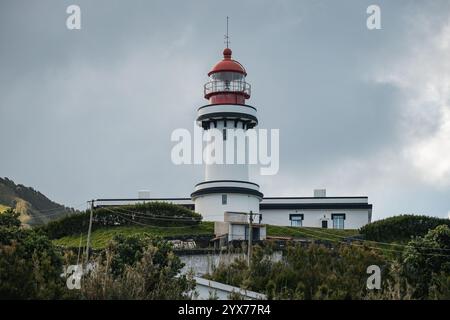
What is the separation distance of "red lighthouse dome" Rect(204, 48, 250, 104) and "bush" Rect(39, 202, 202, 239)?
809 centimetres

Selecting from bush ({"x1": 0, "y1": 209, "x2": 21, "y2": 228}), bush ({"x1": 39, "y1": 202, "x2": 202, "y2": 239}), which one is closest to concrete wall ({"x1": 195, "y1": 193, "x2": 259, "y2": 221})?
bush ({"x1": 39, "y1": 202, "x2": 202, "y2": 239})

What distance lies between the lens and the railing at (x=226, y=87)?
206 ft

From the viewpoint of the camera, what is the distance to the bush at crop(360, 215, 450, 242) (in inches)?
2205

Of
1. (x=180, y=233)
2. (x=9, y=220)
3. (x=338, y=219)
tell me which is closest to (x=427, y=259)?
(x=180, y=233)

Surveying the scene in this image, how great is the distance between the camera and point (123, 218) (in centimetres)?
5884

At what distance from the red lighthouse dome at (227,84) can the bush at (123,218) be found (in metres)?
8.09

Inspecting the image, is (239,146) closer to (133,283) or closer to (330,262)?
(330,262)

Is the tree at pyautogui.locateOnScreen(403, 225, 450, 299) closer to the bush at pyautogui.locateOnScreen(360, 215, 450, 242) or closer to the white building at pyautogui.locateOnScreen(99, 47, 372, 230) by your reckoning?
the bush at pyautogui.locateOnScreen(360, 215, 450, 242)

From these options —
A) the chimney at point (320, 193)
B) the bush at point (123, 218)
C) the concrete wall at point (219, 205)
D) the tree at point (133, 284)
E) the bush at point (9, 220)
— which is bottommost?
the tree at point (133, 284)

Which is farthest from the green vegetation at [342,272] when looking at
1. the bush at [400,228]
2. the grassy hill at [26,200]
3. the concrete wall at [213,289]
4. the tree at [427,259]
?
the grassy hill at [26,200]

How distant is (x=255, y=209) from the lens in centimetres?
6294

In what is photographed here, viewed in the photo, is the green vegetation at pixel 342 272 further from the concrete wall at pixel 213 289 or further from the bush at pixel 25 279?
the bush at pixel 25 279
